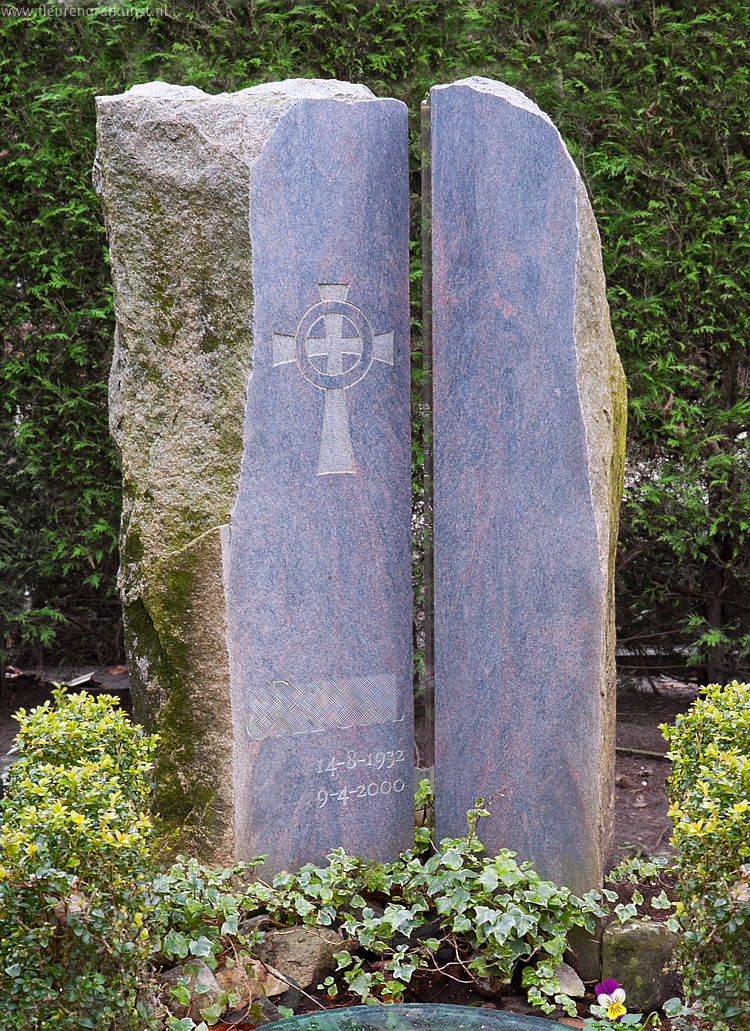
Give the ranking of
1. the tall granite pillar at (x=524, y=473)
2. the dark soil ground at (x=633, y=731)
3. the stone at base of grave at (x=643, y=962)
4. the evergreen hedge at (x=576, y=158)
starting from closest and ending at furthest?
the stone at base of grave at (x=643, y=962), the tall granite pillar at (x=524, y=473), the dark soil ground at (x=633, y=731), the evergreen hedge at (x=576, y=158)

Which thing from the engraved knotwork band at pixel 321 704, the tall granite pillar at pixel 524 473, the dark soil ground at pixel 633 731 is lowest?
the dark soil ground at pixel 633 731

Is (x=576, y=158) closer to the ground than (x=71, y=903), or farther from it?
farther from it

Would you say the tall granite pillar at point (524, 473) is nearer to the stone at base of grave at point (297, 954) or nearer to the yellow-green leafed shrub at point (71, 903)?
the stone at base of grave at point (297, 954)

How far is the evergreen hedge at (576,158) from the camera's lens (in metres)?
5.08

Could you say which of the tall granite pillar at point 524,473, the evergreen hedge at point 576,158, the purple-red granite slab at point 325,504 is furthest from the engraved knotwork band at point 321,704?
the evergreen hedge at point 576,158

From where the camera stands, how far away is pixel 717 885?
2.26m

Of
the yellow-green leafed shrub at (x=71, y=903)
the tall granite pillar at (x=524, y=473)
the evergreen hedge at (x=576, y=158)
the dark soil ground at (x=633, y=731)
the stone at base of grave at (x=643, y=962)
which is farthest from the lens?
the evergreen hedge at (x=576, y=158)

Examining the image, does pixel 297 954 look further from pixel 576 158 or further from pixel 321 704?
pixel 576 158

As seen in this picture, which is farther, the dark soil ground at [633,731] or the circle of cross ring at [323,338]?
the dark soil ground at [633,731]

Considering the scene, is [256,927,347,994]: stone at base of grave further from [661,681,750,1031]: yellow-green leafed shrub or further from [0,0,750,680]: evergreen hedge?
[0,0,750,680]: evergreen hedge

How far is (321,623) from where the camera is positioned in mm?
3568

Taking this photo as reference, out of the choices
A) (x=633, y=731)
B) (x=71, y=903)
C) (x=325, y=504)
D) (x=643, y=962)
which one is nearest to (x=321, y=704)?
(x=325, y=504)

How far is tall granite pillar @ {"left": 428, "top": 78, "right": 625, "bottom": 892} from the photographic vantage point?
331 cm

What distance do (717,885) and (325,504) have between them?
1.75 m
